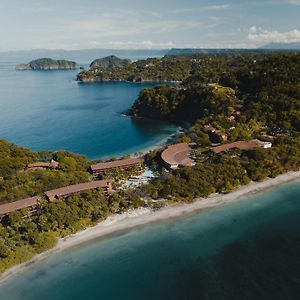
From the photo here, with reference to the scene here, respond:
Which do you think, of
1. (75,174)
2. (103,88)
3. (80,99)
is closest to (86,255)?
(75,174)

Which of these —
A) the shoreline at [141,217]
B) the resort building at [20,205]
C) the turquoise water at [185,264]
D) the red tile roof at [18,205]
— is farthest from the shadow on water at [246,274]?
the red tile roof at [18,205]

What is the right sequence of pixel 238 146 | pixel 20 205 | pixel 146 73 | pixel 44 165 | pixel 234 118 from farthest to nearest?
pixel 146 73
pixel 234 118
pixel 238 146
pixel 44 165
pixel 20 205

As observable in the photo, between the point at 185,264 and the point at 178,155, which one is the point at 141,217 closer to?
the point at 185,264

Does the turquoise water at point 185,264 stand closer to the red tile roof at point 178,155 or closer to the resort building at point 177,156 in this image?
the resort building at point 177,156

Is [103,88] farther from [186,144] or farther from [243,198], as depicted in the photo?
[243,198]

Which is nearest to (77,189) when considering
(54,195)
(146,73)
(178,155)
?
(54,195)

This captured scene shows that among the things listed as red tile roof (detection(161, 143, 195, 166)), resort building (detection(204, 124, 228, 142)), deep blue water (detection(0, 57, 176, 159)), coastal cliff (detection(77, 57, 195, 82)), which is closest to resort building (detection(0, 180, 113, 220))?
red tile roof (detection(161, 143, 195, 166))
